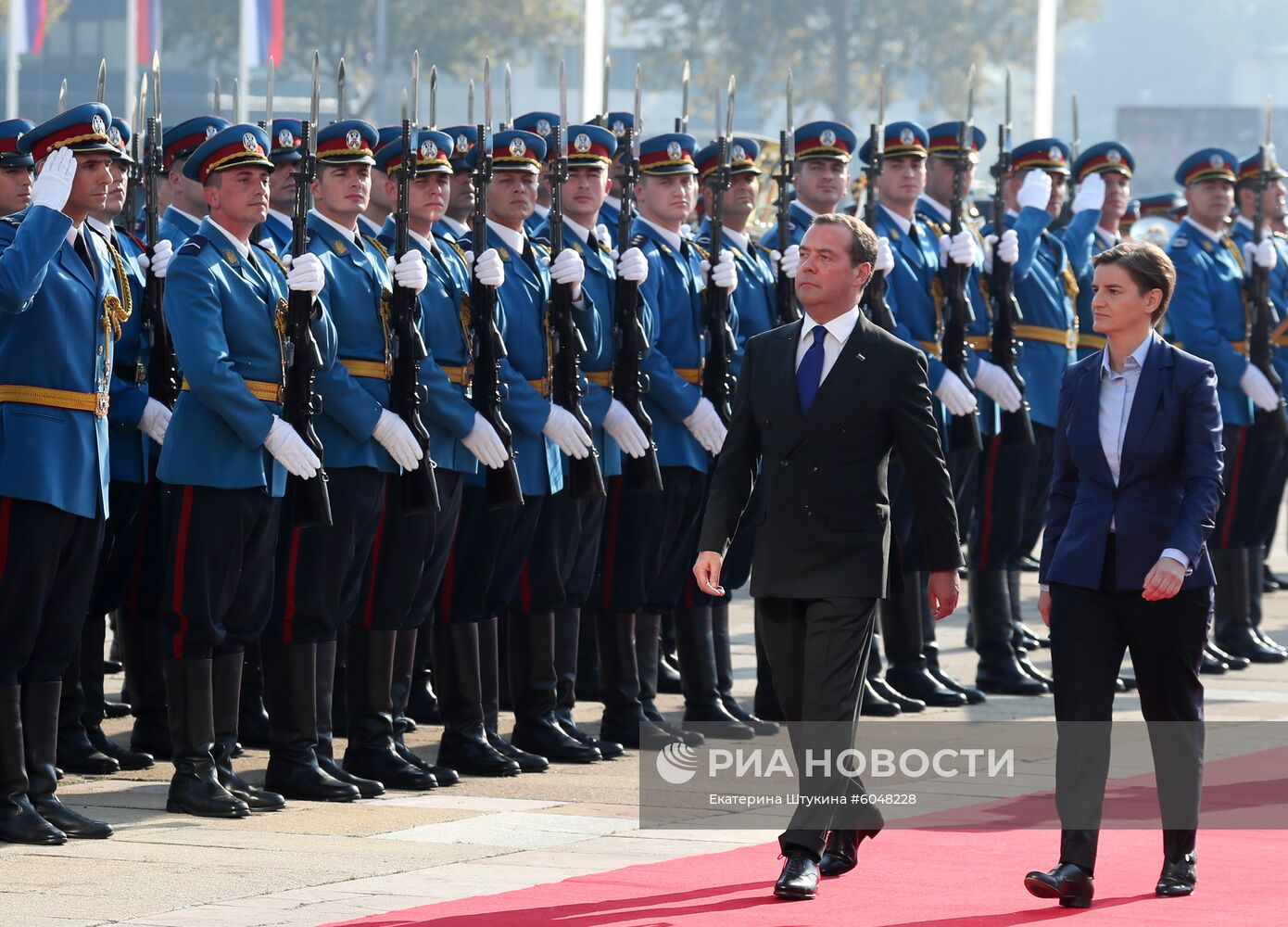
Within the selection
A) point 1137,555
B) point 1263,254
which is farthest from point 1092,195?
point 1137,555

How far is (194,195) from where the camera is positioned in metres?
8.64

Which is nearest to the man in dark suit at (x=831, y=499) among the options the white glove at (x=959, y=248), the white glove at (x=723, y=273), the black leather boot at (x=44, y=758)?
the black leather boot at (x=44, y=758)

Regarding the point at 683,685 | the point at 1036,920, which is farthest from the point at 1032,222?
the point at 1036,920

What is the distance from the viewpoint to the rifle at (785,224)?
940cm

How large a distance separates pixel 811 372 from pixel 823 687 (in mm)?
781

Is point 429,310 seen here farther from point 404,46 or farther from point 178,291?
point 404,46

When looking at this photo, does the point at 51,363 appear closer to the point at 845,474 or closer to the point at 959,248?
the point at 845,474

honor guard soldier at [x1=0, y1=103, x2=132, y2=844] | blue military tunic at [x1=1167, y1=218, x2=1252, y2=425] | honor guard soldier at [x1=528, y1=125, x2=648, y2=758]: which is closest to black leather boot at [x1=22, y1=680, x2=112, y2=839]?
honor guard soldier at [x1=0, y1=103, x2=132, y2=844]

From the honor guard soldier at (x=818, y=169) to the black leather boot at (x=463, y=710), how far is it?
2339 mm

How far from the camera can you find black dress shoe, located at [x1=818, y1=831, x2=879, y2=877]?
6324 mm

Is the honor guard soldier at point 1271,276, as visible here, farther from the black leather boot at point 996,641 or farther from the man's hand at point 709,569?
the man's hand at point 709,569

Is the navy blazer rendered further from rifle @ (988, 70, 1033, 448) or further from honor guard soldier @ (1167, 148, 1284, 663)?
honor guard soldier @ (1167, 148, 1284, 663)

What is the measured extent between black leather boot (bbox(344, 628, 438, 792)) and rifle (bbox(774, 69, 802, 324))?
2.12 meters

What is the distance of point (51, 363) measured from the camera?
680cm
